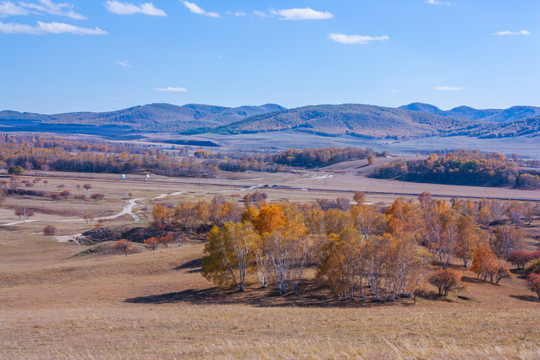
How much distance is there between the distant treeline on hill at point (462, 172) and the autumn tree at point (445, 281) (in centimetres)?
12140

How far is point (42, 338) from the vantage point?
63.0ft

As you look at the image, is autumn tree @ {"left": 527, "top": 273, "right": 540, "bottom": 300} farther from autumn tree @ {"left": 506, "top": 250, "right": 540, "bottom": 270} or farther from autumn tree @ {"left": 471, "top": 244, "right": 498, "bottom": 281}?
autumn tree @ {"left": 506, "top": 250, "right": 540, "bottom": 270}

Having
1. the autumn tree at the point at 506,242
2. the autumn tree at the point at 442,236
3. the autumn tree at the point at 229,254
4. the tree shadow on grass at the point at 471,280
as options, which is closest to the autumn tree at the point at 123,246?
the autumn tree at the point at 229,254

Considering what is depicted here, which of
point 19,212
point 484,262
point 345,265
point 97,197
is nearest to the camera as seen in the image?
point 345,265

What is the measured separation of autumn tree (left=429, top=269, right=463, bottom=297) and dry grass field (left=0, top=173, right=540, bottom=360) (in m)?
0.83

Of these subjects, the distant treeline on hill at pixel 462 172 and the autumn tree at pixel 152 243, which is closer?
the autumn tree at pixel 152 243

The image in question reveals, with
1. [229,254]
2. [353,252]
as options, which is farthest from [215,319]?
[353,252]

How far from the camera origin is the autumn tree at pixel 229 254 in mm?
35625

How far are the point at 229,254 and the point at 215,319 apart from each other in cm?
1296

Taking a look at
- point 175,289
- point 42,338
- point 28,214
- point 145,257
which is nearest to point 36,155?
point 28,214

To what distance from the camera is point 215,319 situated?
23.1 meters

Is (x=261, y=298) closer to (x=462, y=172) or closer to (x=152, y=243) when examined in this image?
(x=152, y=243)

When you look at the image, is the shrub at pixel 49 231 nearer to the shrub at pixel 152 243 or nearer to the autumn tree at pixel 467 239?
the shrub at pixel 152 243

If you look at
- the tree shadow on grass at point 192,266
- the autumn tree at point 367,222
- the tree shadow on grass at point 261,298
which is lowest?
the tree shadow on grass at point 192,266
